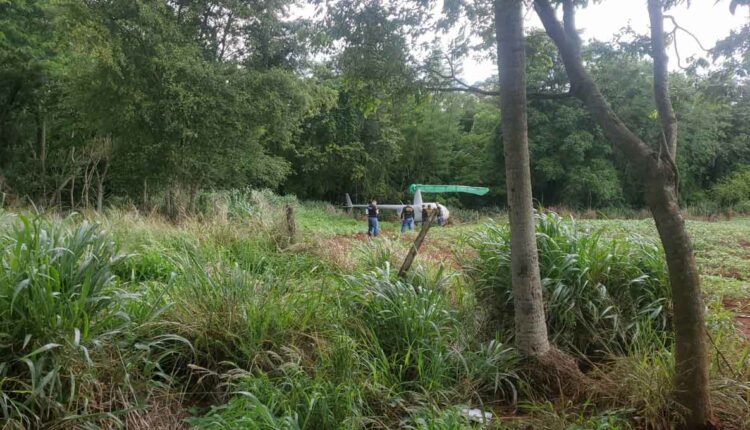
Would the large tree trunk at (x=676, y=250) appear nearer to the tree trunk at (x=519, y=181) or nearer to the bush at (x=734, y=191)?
the tree trunk at (x=519, y=181)

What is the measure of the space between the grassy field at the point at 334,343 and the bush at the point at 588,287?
1cm

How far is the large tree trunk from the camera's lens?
90.9 inches

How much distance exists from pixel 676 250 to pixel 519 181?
1.03 metres

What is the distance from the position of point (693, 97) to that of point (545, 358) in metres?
2.91

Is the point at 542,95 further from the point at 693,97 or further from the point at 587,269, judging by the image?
the point at 693,97

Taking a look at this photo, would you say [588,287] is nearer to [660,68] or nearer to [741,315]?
[660,68]

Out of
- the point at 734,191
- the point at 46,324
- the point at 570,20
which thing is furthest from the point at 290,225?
the point at 734,191

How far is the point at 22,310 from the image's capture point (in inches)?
96.6

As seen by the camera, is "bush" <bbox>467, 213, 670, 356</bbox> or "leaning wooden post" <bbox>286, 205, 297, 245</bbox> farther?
"leaning wooden post" <bbox>286, 205, 297, 245</bbox>

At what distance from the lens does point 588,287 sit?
371 cm

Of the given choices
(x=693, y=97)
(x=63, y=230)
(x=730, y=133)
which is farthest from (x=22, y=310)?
(x=730, y=133)

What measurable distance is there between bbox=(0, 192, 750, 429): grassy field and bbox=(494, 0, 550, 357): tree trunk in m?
0.25

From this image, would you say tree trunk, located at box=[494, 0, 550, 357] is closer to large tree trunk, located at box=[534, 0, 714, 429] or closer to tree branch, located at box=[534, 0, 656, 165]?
tree branch, located at box=[534, 0, 656, 165]

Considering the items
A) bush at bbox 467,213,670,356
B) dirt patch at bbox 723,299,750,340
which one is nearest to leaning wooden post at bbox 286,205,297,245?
bush at bbox 467,213,670,356
